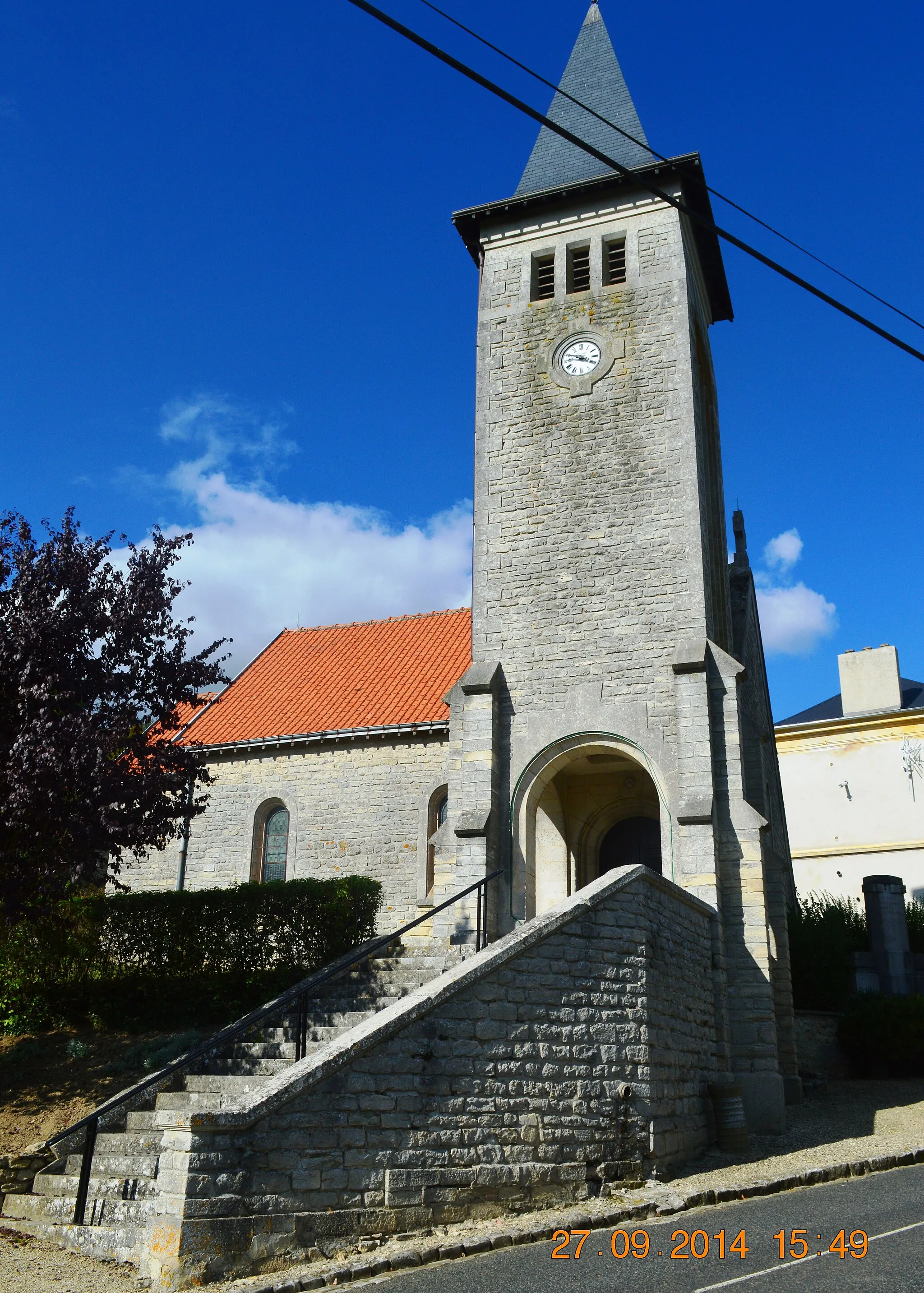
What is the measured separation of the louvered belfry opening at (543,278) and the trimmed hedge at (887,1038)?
39.9ft

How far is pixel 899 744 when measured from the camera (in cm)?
2834

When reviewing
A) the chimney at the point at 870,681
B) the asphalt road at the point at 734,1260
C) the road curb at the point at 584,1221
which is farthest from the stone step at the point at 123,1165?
the chimney at the point at 870,681

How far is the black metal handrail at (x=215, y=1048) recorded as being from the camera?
762cm

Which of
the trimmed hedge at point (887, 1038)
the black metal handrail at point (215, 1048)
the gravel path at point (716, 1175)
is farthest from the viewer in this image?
the trimmed hedge at point (887, 1038)

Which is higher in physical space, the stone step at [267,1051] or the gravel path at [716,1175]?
the stone step at [267,1051]

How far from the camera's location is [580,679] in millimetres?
13867

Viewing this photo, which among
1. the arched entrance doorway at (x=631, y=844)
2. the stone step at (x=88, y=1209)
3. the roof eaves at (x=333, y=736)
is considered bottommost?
the stone step at (x=88, y=1209)

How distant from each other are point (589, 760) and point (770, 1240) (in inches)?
321

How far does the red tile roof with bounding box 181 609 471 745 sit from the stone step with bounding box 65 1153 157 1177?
413 inches

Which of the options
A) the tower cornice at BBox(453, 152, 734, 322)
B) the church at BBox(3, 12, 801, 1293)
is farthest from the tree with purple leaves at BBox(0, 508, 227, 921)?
the tower cornice at BBox(453, 152, 734, 322)

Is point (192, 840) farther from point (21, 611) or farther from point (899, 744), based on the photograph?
point (899, 744)

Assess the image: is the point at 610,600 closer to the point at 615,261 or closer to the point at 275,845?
the point at 615,261

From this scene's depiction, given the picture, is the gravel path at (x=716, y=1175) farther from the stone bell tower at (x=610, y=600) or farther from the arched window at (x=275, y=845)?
the arched window at (x=275, y=845)

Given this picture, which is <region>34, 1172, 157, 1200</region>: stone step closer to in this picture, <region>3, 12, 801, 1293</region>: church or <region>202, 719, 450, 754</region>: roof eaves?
<region>3, 12, 801, 1293</region>: church
